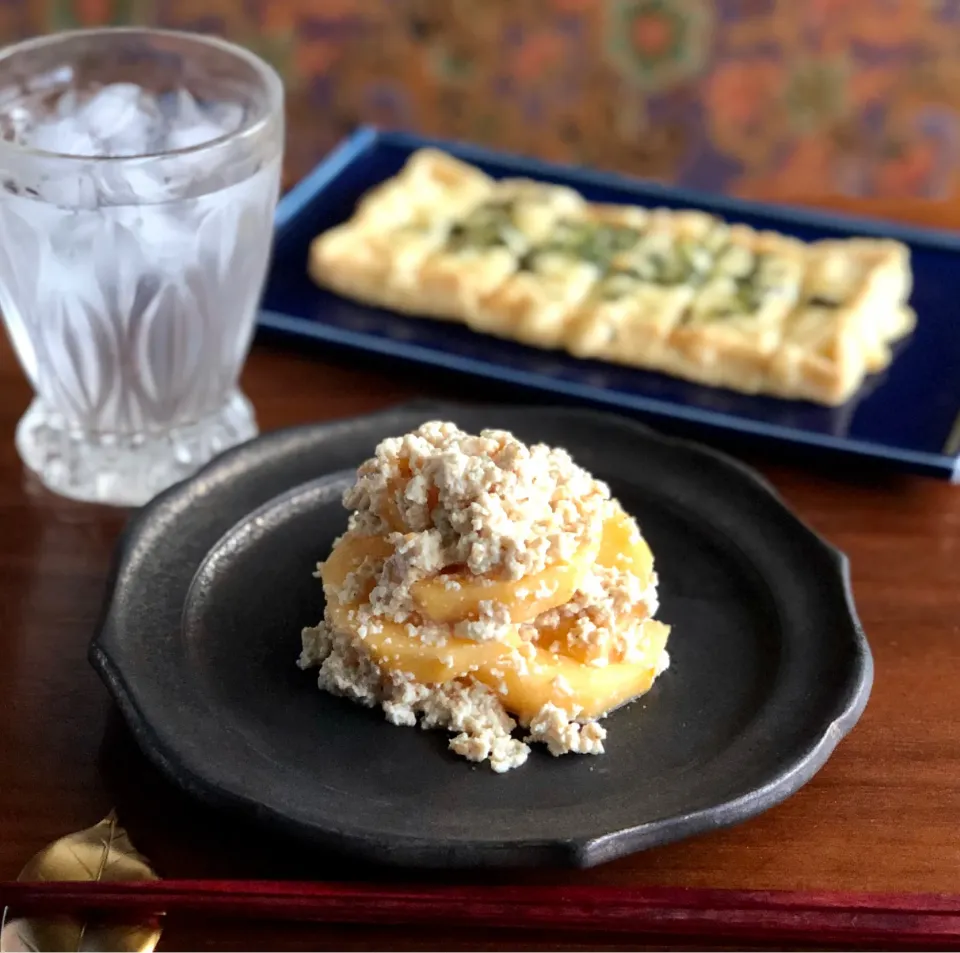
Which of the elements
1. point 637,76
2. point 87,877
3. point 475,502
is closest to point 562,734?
point 475,502

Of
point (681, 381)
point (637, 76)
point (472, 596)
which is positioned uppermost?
point (472, 596)

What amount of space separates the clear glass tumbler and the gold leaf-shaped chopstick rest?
54 centimetres

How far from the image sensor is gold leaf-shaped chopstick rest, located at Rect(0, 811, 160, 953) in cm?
98

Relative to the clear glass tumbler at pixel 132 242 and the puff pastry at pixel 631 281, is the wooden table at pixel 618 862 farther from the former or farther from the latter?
the puff pastry at pixel 631 281

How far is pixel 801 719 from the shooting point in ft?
3.72

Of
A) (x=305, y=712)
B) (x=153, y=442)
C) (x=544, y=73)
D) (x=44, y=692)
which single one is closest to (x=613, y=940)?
(x=305, y=712)

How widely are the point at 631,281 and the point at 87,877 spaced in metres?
1.22

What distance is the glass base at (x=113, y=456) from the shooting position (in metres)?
1.54

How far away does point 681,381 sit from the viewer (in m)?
1.78

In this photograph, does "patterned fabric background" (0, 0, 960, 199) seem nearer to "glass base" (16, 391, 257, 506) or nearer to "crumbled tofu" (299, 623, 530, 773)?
"glass base" (16, 391, 257, 506)

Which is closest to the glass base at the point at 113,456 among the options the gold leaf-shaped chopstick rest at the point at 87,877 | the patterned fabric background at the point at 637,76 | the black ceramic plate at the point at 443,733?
the black ceramic plate at the point at 443,733

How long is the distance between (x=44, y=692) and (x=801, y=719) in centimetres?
72

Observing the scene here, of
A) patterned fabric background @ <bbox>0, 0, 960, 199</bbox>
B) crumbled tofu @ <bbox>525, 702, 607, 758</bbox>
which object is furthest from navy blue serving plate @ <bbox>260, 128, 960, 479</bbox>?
patterned fabric background @ <bbox>0, 0, 960, 199</bbox>

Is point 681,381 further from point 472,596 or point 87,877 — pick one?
point 87,877
